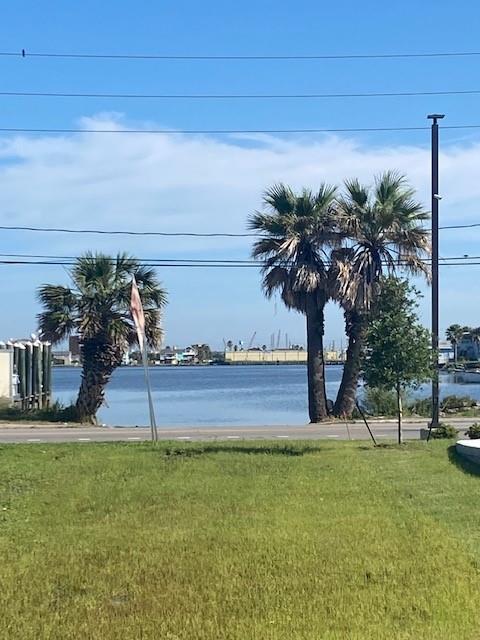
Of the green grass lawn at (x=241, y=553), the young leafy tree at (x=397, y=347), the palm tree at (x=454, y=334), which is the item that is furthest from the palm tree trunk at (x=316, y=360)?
the palm tree at (x=454, y=334)

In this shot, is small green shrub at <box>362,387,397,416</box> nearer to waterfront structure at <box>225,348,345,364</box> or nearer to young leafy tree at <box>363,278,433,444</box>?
young leafy tree at <box>363,278,433,444</box>

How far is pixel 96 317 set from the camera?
3142cm

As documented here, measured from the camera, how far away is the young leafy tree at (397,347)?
59.8 feet

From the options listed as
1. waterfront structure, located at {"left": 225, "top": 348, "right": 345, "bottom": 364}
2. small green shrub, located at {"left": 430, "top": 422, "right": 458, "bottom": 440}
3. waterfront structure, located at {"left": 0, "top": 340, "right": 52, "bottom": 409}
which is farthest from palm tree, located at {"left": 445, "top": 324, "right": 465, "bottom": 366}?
small green shrub, located at {"left": 430, "top": 422, "right": 458, "bottom": 440}

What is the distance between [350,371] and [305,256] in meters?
3.83

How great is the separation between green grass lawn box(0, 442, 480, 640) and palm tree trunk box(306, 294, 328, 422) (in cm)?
1613

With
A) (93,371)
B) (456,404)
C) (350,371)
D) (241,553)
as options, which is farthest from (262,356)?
(241,553)

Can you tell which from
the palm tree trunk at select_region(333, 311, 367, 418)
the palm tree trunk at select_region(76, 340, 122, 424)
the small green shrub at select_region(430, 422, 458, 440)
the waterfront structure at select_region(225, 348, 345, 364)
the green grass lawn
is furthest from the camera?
the waterfront structure at select_region(225, 348, 345, 364)

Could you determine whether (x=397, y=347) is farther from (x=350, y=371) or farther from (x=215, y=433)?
(x=350, y=371)

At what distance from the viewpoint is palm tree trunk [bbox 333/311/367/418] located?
30.5 metres

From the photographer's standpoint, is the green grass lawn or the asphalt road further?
the asphalt road

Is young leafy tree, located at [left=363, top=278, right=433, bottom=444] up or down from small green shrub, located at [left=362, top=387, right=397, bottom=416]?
up

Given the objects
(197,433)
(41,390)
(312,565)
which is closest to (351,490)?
(312,565)

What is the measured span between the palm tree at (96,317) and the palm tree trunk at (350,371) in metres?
6.28
